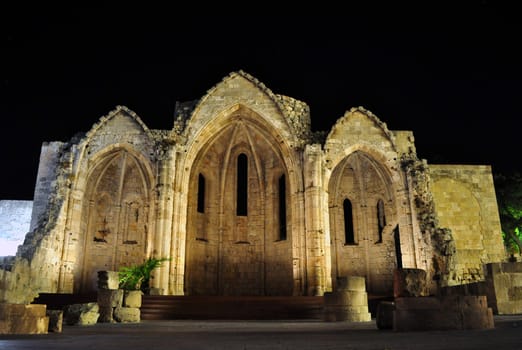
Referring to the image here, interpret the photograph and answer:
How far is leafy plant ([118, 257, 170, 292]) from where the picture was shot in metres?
14.8

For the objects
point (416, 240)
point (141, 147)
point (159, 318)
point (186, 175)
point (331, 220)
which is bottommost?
point (159, 318)

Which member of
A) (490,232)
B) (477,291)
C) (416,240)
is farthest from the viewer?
(490,232)

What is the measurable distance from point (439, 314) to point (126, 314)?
8.31 metres

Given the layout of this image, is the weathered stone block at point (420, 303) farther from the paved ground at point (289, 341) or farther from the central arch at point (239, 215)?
the central arch at point (239, 215)

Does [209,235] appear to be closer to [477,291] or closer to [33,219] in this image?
[33,219]

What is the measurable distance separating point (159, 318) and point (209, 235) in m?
8.22

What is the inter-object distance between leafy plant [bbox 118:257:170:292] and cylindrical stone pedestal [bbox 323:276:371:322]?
6699 millimetres

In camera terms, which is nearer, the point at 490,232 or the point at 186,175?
the point at 186,175

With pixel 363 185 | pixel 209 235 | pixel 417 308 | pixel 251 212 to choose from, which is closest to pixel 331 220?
pixel 363 185

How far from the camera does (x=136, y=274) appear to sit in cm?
1484

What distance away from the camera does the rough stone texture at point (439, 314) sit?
6.44 m

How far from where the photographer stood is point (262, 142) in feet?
71.4

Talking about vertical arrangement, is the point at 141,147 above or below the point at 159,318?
above

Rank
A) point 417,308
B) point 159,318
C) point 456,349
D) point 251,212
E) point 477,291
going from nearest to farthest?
1. point 456,349
2. point 417,308
3. point 477,291
4. point 159,318
5. point 251,212
